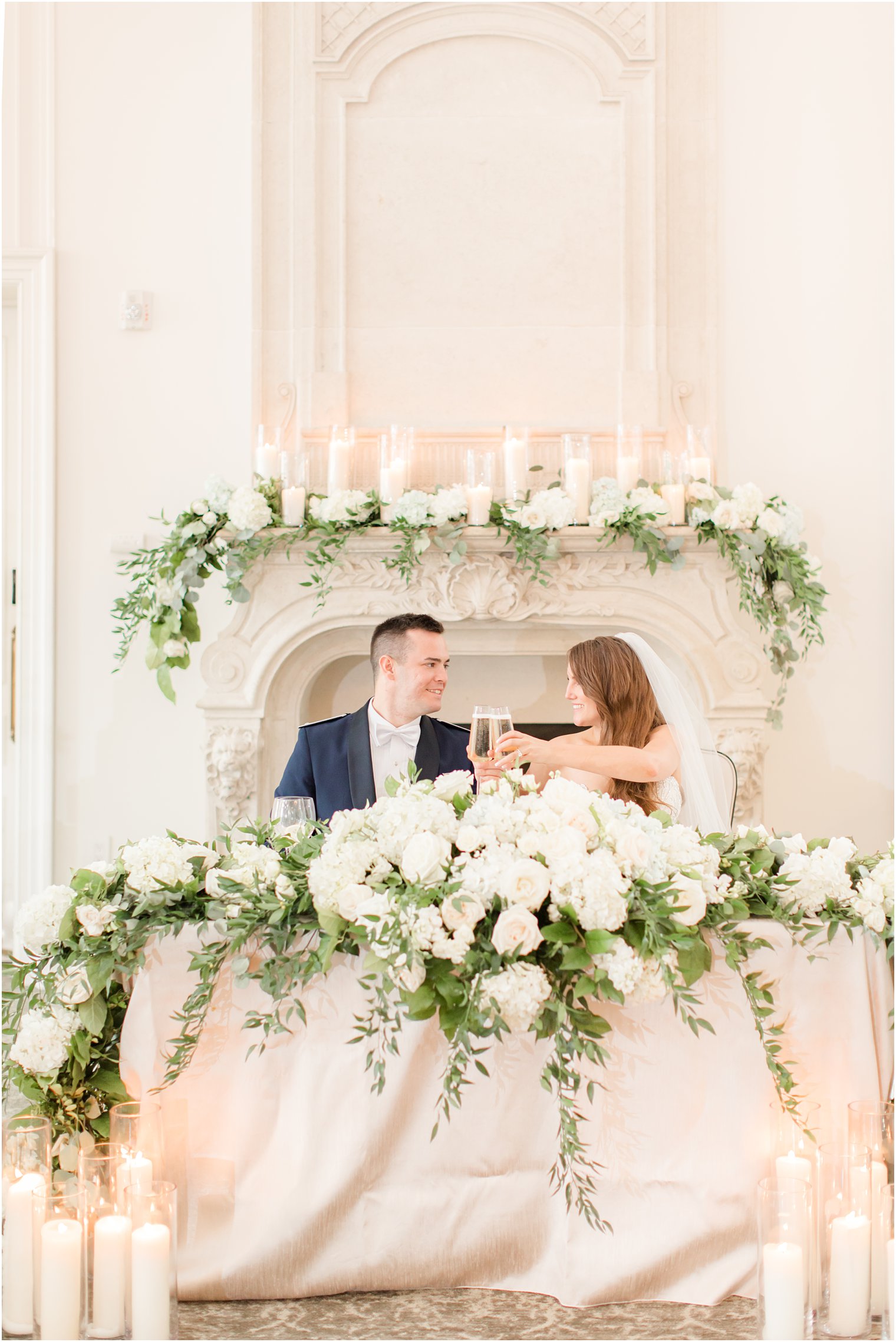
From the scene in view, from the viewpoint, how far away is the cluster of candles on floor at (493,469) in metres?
4.21

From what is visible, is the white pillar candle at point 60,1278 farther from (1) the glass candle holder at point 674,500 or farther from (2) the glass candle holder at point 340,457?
(1) the glass candle holder at point 674,500

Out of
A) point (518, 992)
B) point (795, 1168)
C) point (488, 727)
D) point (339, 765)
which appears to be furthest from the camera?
point (339, 765)

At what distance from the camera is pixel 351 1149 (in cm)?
196

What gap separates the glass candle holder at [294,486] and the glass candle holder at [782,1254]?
3011mm

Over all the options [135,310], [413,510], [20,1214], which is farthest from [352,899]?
[135,310]

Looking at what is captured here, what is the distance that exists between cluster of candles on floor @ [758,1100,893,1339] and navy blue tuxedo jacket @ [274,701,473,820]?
5.74 ft

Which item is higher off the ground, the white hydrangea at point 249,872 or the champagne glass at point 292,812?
the champagne glass at point 292,812

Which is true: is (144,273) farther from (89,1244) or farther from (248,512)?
(89,1244)

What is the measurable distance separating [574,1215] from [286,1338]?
543mm

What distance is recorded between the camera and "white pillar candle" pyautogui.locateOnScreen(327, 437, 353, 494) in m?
4.32

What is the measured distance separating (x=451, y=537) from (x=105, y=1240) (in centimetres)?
279

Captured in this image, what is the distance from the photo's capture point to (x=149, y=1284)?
1790 millimetres

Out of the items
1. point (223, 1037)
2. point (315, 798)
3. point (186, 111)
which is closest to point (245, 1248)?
point (223, 1037)

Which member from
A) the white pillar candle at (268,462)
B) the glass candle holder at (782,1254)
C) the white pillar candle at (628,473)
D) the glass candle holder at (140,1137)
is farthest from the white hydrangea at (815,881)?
the white pillar candle at (268,462)
